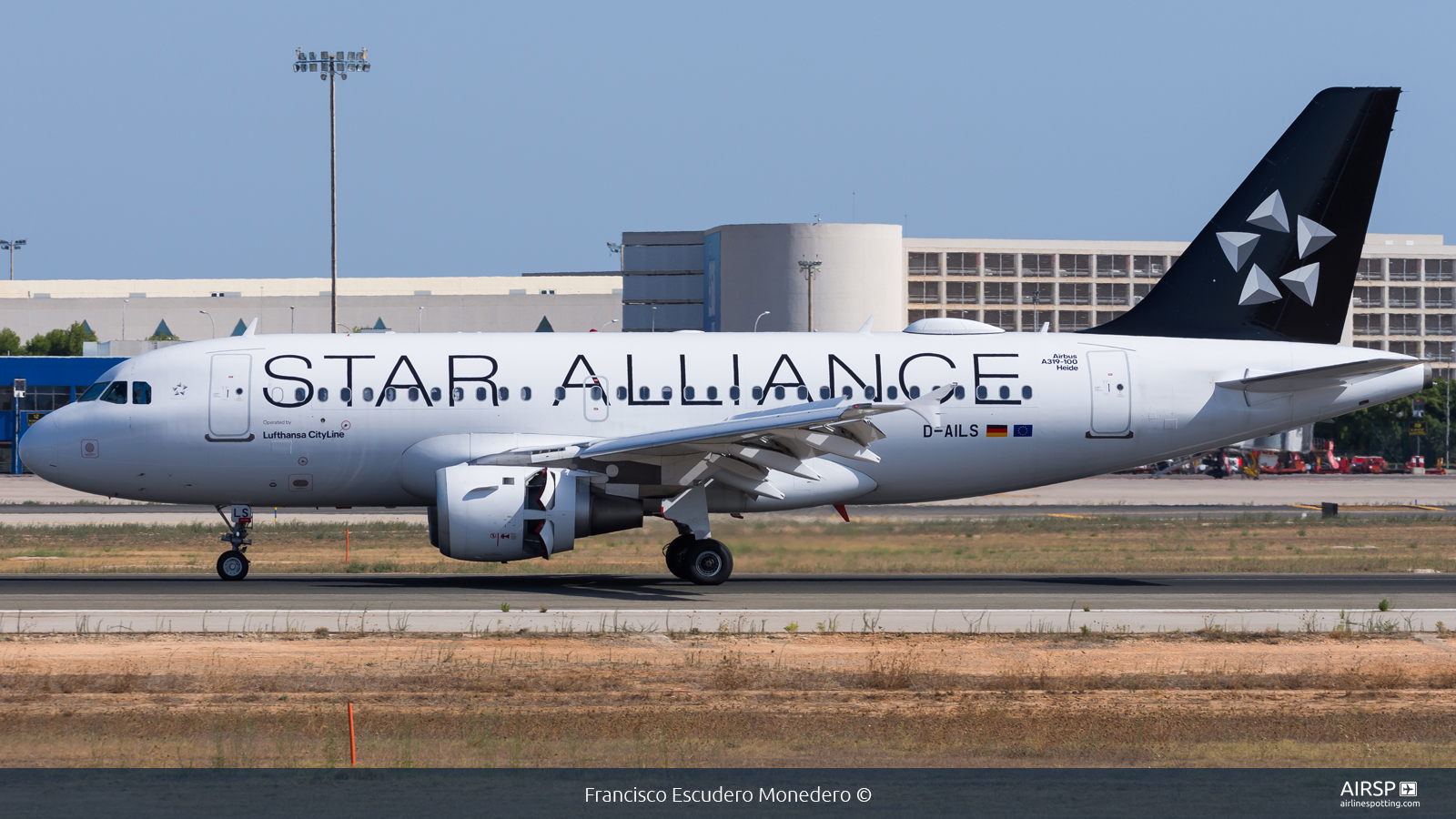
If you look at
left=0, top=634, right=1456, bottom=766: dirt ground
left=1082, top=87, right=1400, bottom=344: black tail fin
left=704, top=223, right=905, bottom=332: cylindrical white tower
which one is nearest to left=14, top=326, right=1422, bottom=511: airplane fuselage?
left=1082, top=87, right=1400, bottom=344: black tail fin

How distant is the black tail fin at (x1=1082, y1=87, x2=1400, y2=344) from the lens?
91.2 ft

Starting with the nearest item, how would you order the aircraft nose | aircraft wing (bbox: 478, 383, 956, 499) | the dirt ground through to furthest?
the dirt ground, aircraft wing (bbox: 478, 383, 956, 499), the aircraft nose

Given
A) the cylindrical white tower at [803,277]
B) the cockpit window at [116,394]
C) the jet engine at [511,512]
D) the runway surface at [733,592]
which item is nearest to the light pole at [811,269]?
the cylindrical white tower at [803,277]

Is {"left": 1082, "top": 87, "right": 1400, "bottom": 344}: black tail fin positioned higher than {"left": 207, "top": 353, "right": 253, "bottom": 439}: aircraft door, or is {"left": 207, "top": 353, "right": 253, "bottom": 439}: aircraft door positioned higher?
{"left": 1082, "top": 87, "right": 1400, "bottom": 344}: black tail fin

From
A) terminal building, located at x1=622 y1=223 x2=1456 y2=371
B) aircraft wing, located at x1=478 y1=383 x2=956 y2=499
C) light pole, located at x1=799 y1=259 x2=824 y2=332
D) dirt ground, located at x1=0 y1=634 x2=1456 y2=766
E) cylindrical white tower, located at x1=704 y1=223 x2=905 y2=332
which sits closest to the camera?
dirt ground, located at x1=0 y1=634 x2=1456 y2=766

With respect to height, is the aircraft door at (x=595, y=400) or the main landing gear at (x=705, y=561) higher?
the aircraft door at (x=595, y=400)

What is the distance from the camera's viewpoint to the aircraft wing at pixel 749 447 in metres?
23.3

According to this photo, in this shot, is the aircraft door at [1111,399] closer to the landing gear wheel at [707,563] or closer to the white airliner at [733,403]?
the white airliner at [733,403]

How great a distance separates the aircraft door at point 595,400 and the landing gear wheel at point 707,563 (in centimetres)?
298

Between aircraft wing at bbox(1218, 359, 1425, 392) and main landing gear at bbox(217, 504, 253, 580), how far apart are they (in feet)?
60.7

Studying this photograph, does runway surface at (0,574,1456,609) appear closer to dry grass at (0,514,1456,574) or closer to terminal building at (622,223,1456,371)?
dry grass at (0,514,1456,574)

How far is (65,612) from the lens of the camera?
20.8 m
